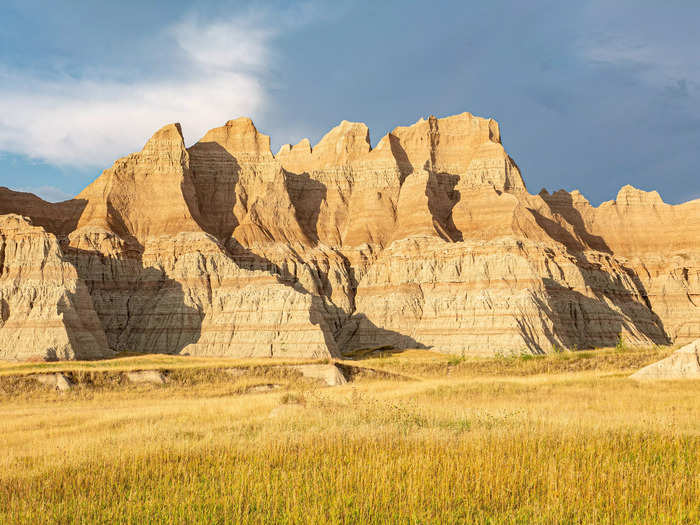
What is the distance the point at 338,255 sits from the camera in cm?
10369

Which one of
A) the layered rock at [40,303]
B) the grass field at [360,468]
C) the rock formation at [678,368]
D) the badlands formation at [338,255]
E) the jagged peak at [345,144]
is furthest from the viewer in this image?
the jagged peak at [345,144]

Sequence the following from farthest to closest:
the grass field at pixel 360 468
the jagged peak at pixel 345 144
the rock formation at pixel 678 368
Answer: the jagged peak at pixel 345 144 → the rock formation at pixel 678 368 → the grass field at pixel 360 468

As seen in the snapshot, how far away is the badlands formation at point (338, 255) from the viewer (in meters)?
70.7

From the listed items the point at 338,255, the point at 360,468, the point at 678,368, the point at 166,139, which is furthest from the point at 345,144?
the point at 360,468

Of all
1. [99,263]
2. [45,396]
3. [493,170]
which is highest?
[493,170]

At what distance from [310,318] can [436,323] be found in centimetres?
2048

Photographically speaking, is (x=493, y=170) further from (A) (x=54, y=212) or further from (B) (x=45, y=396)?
(B) (x=45, y=396)

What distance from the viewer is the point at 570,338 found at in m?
79.4

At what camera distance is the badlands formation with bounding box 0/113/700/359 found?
7069cm

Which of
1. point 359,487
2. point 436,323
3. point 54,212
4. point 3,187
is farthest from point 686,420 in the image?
point 3,187

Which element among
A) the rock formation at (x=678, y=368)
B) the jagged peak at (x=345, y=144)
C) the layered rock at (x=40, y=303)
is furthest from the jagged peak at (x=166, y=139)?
the rock formation at (x=678, y=368)

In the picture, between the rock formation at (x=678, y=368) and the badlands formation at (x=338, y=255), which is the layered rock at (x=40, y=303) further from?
the rock formation at (x=678, y=368)

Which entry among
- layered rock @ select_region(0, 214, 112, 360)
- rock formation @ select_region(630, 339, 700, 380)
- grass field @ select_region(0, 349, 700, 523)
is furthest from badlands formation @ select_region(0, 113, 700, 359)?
grass field @ select_region(0, 349, 700, 523)

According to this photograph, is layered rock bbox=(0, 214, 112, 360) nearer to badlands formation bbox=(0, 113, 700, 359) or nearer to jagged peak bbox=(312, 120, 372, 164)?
badlands formation bbox=(0, 113, 700, 359)
